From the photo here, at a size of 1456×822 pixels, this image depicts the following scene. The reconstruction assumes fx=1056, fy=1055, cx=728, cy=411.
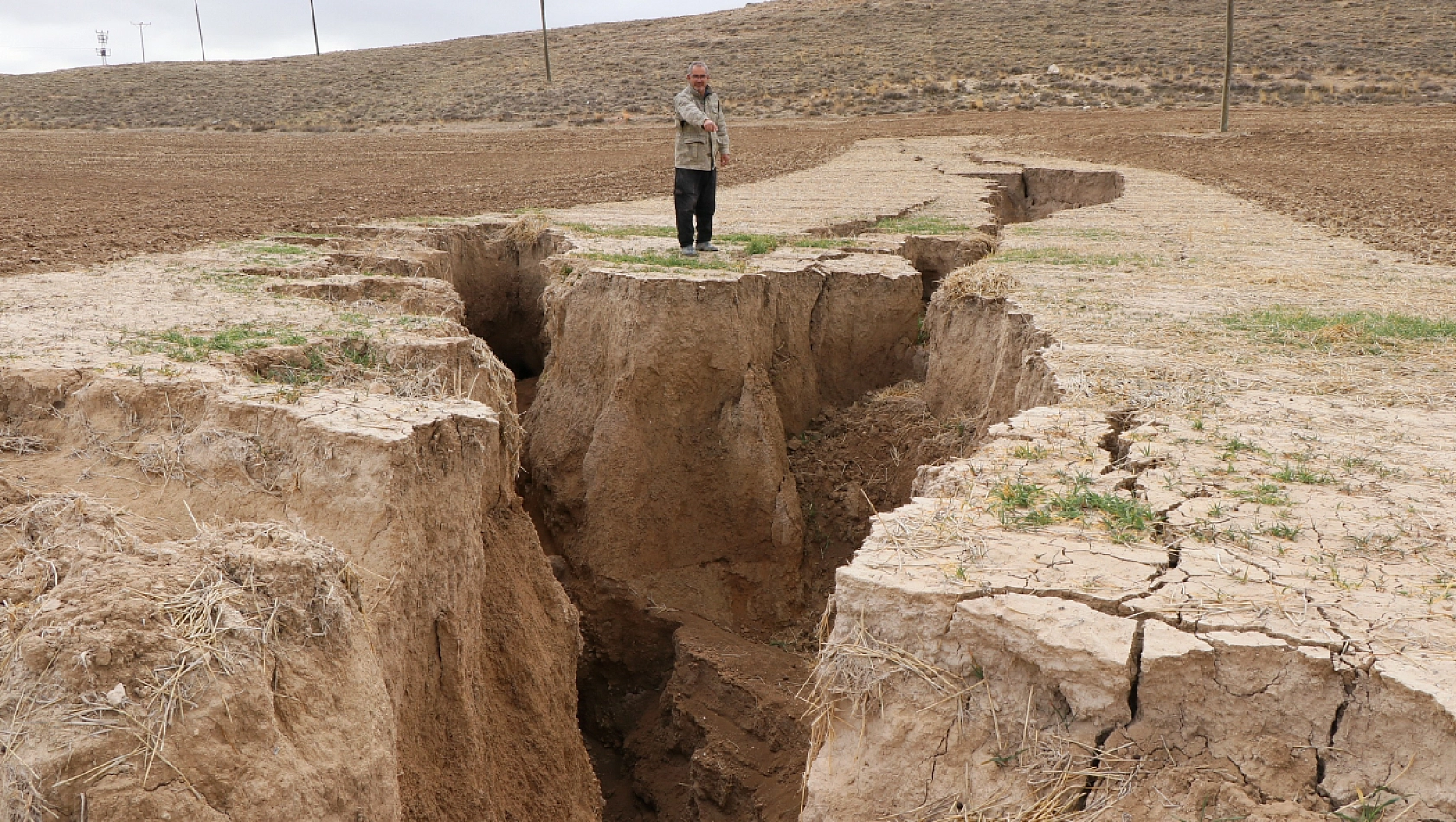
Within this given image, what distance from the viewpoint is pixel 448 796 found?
13.7ft

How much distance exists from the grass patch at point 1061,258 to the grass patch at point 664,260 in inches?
90.6

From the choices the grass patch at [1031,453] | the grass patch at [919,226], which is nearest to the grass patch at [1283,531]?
the grass patch at [1031,453]

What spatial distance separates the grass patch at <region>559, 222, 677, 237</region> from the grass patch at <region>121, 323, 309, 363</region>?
14.9ft

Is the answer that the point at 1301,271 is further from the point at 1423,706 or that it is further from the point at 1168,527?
the point at 1423,706

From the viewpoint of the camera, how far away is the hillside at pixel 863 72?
3500 cm

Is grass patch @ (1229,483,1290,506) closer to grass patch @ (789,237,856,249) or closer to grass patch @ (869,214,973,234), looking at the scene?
grass patch @ (789,237,856,249)

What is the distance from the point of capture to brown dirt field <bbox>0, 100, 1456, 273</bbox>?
1134 centimetres

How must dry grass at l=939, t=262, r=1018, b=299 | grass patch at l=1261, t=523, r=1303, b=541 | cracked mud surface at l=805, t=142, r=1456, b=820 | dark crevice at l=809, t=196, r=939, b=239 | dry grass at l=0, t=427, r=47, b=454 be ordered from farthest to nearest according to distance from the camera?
dark crevice at l=809, t=196, r=939, b=239 → dry grass at l=939, t=262, r=1018, b=299 → dry grass at l=0, t=427, r=47, b=454 → grass patch at l=1261, t=523, r=1303, b=541 → cracked mud surface at l=805, t=142, r=1456, b=820

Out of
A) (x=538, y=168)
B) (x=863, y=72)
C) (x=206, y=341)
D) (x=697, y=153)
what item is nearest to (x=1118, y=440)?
(x=206, y=341)

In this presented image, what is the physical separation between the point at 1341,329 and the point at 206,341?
247 inches

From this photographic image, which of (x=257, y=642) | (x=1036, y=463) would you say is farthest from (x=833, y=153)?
(x=257, y=642)

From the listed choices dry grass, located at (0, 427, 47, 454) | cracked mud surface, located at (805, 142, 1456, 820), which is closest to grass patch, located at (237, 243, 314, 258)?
dry grass, located at (0, 427, 47, 454)

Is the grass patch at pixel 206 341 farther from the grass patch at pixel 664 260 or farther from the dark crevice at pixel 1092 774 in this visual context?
the dark crevice at pixel 1092 774

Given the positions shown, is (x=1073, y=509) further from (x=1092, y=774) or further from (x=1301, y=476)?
(x=1092, y=774)
